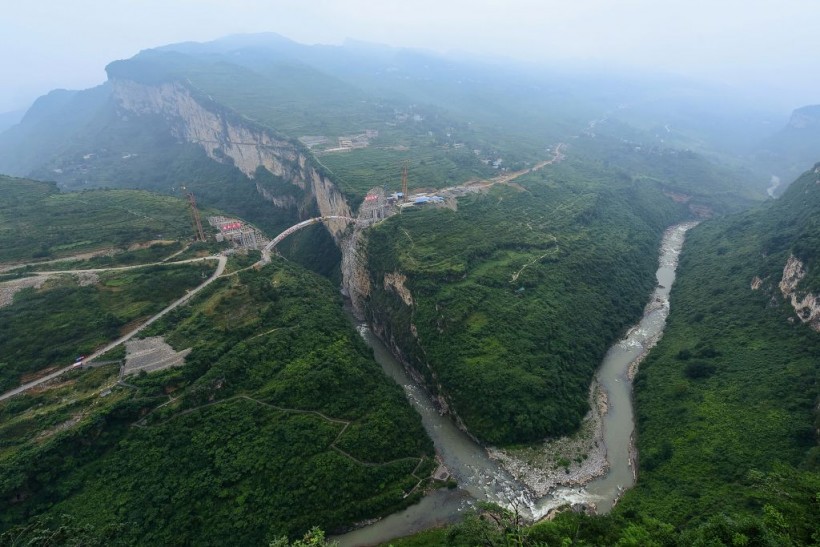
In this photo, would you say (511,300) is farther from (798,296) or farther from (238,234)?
(238,234)

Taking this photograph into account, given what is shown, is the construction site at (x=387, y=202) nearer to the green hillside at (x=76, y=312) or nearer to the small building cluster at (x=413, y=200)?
the small building cluster at (x=413, y=200)

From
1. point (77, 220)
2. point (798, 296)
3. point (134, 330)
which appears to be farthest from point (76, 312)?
point (798, 296)

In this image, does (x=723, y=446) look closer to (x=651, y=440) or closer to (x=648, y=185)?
(x=651, y=440)

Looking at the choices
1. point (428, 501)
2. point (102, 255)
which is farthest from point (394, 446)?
point (102, 255)

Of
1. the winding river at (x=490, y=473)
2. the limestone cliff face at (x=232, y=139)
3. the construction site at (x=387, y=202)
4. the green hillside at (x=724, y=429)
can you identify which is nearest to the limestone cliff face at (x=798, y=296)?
the green hillside at (x=724, y=429)

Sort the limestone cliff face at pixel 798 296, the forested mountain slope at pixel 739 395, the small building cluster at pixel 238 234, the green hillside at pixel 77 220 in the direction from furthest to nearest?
the small building cluster at pixel 238 234 → the green hillside at pixel 77 220 → the limestone cliff face at pixel 798 296 → the forested mountain slope at pixel 739 395

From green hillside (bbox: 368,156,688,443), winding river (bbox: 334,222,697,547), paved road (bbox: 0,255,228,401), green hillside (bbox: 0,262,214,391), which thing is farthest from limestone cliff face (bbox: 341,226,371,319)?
green hillside (bbox: 0,262,214,391)
